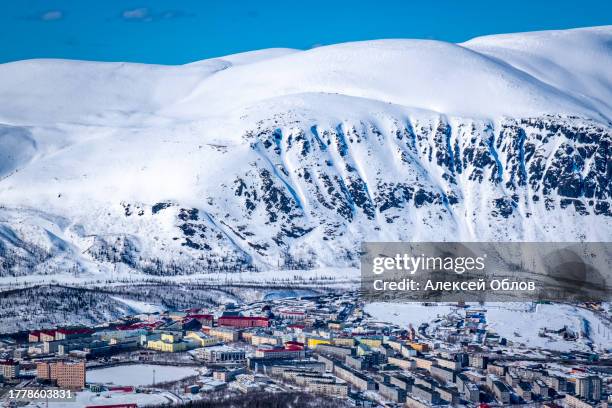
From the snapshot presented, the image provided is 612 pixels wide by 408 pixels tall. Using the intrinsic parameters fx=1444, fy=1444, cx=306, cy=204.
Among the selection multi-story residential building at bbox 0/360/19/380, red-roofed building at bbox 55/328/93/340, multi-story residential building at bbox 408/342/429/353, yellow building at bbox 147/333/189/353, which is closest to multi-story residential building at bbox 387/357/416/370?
multi-story residential building at bbox 408/342/429/353

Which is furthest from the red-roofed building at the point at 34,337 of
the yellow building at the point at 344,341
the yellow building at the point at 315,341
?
the yellow building at the point at 344,341

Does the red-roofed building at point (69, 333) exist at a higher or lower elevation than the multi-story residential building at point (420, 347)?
higher

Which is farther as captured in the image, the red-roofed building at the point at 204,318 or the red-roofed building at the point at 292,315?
Result: the red-roofed building at the point at 292,315

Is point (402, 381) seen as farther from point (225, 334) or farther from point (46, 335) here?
point (46, 335)

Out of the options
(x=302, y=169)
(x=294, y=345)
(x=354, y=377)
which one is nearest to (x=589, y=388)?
(x=354, y=377)

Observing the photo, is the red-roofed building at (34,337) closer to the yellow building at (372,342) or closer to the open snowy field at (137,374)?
the open snowy field at (137,374)

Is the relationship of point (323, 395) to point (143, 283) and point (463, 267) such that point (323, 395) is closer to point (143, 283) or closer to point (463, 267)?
point (143, 283)
